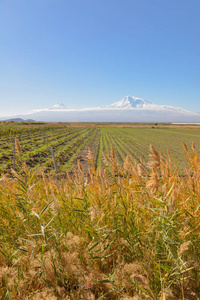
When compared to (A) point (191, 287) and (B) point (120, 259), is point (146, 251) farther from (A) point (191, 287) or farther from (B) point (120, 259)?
(A) point (191, 287)

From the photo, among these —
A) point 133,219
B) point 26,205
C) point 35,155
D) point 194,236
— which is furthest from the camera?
point 35,155

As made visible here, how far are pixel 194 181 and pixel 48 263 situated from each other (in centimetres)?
231

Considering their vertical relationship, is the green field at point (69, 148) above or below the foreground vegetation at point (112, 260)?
below

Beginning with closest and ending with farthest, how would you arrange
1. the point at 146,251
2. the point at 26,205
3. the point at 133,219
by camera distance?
the point at 146,251 < the point at 133,219 < the point at 26,205

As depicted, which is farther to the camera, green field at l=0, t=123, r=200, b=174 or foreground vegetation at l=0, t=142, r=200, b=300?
green field at l=0, t=123, r=200, b=174

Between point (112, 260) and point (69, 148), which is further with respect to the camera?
point (69, 148)

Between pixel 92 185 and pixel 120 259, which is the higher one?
pixel 92 185

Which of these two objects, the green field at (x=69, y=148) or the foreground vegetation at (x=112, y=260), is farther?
the green field at (x=69, y=148)

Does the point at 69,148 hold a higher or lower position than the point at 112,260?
lower

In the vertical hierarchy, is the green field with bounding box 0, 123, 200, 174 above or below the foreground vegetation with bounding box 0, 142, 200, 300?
below

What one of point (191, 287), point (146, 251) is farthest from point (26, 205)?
point (191, 287)

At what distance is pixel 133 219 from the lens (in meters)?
2.07

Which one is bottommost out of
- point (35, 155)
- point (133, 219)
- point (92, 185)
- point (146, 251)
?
point (35, 155)

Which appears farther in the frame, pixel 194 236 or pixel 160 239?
pixel 194 236
